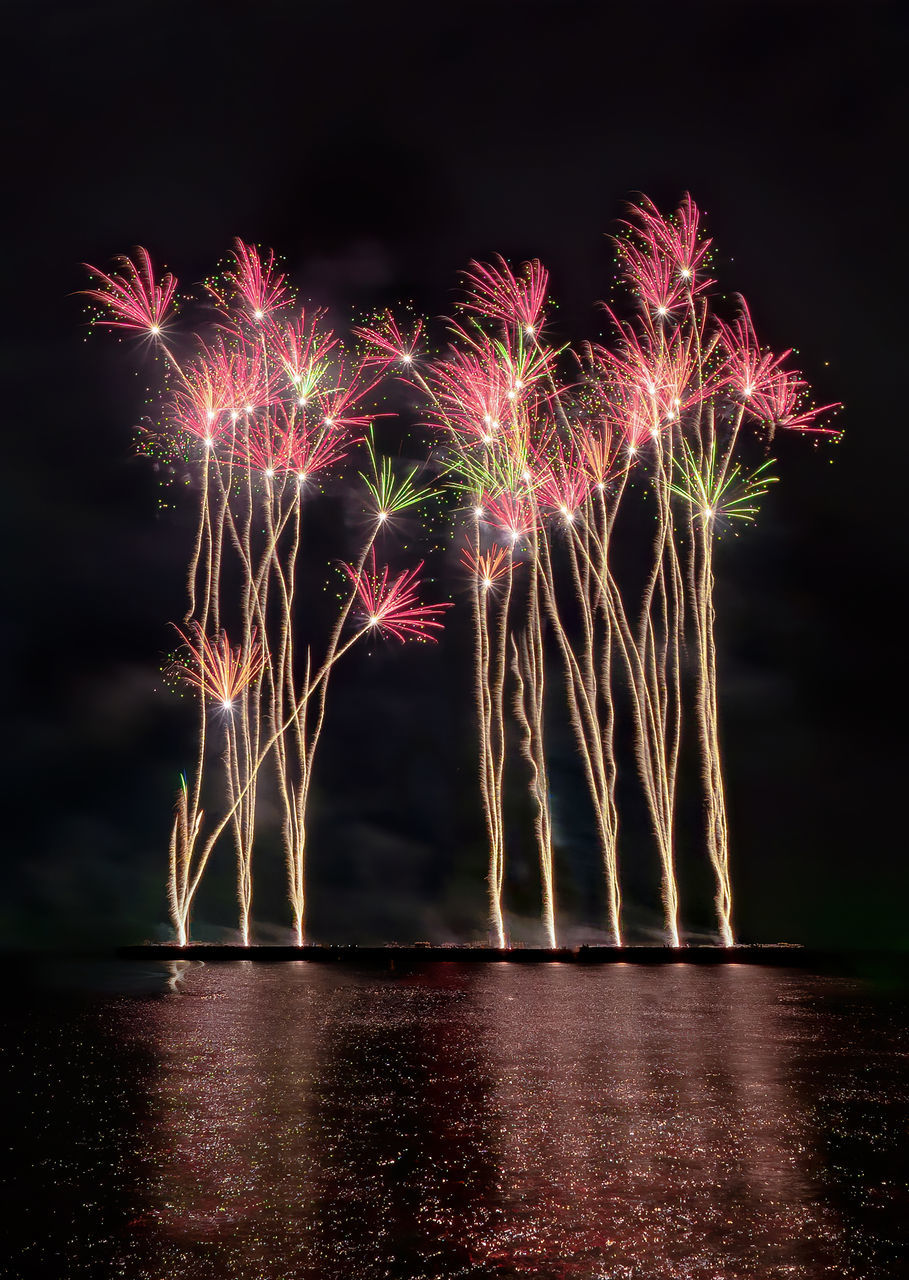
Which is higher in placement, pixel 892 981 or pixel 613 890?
pixel 613 890

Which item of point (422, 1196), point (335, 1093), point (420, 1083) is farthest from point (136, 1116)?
point (422, 1196)

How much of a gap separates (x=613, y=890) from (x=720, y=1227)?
23.8 m

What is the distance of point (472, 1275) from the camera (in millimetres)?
5480

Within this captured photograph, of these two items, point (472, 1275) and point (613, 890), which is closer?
point (472, 1275)

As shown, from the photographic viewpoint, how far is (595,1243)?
598 cm

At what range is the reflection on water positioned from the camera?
19.3 feet

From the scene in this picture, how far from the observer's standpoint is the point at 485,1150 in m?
8.15

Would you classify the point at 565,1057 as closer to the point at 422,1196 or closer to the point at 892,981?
the point at 422,1196

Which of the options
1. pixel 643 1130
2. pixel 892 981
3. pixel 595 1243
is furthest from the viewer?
pixel 892 981

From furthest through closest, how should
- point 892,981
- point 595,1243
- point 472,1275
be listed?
1. point 892,981
2. point 595,1243
3. point 472,1275

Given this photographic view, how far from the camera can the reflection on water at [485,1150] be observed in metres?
5.88

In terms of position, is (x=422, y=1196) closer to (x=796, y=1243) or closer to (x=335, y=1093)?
(x=796, y=1243)

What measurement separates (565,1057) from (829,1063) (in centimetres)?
345

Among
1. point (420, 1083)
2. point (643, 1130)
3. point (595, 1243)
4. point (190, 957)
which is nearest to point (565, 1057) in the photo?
point (420, 1083)
